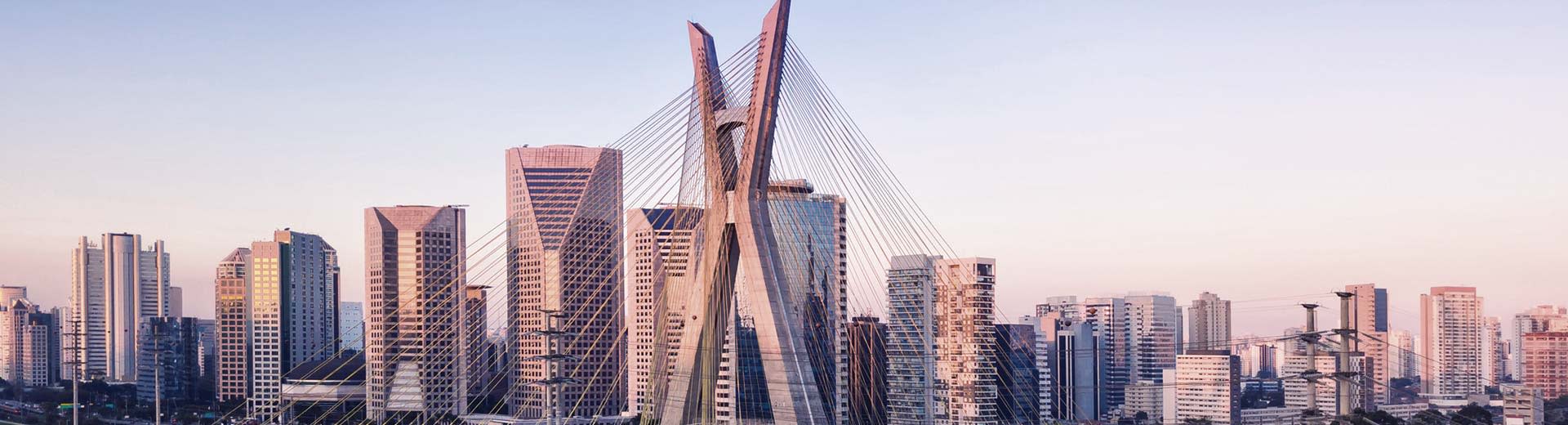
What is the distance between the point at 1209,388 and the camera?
5425 cm

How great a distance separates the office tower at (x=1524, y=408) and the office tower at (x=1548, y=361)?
287 inches

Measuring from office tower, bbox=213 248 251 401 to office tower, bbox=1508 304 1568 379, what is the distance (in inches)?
1984

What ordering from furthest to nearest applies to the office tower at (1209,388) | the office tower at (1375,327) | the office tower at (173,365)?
the office tower at (1375,327) → the office tower at (173,365) → the office tower at (1209,388)

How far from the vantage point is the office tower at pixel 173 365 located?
5556 cm

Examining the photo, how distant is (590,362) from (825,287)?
21.3 m

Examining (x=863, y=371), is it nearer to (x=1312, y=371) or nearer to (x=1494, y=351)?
(x=1312, y=371)

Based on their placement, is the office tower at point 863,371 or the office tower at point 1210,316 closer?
the office tower at point 863,371

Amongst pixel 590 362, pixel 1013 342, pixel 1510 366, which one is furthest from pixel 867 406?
pixel 1510 366

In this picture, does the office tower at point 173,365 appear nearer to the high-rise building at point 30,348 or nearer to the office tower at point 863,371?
the high-rise building at point 30,348

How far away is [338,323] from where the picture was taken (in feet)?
197

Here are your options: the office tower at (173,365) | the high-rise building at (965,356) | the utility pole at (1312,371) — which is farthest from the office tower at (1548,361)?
the office tower at (173,365)

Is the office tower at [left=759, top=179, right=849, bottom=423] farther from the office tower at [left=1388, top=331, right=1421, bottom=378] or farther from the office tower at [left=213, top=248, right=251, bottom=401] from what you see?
the office tower at [left=1388, top=331, right=1421, bottom=378]

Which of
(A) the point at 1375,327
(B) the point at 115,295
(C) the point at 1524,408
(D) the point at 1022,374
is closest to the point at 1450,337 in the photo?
(A) the point at 1375,327

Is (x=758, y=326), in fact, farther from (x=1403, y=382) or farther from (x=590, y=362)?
(x=1403, y=382)
